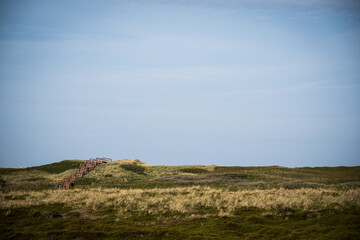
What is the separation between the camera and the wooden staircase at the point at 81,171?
169ft

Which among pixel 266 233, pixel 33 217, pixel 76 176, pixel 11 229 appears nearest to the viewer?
pixel 266 233

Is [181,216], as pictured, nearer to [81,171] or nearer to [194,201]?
[194,201]

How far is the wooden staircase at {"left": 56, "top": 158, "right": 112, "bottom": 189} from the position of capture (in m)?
→ 51.4

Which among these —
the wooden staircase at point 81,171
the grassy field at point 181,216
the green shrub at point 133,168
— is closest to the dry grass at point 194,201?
the grassy field at point 181,216

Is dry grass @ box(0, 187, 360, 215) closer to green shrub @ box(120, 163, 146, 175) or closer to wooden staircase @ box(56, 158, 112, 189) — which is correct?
wooden staircase @ box(56, 158, 112, 189)

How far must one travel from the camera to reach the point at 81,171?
65.9 meters

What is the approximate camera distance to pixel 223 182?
54281 millimetres

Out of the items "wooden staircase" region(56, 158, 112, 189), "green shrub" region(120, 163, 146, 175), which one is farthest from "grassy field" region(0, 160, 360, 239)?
"green shrub" region(120, 163, 146, 175)

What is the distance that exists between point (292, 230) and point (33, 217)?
74.0ft

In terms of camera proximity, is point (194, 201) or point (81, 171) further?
point (81, 171)

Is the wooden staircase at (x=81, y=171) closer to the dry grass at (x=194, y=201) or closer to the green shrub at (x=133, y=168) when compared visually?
the green shrub at (x=133, y=168)

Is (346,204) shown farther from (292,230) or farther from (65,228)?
(65,228)

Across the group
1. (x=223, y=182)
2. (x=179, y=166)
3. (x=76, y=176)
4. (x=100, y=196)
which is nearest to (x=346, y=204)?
(x=100, y=196)

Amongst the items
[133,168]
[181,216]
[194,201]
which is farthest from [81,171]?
[181,216]
